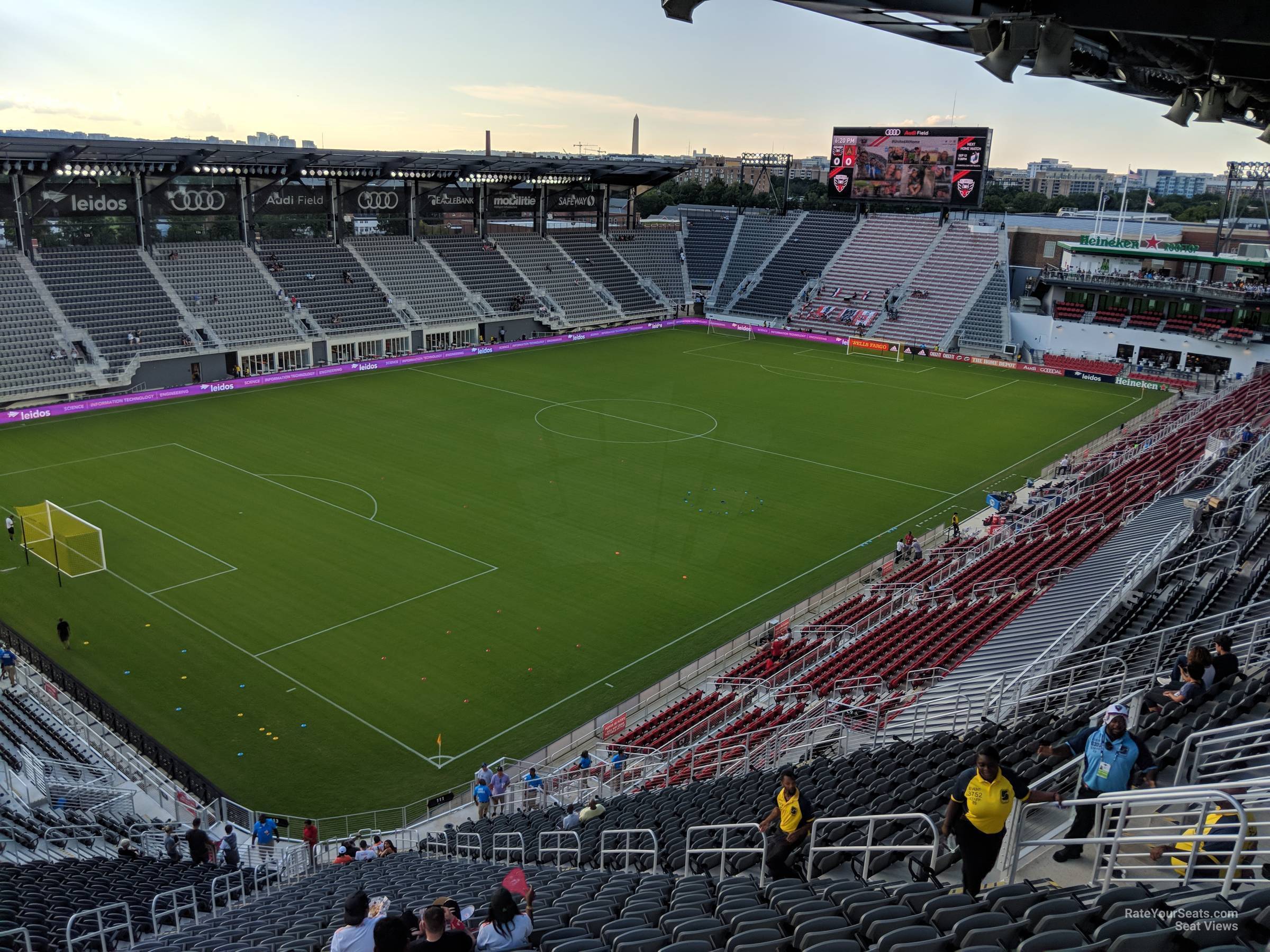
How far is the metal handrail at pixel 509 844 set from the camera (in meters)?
13.2

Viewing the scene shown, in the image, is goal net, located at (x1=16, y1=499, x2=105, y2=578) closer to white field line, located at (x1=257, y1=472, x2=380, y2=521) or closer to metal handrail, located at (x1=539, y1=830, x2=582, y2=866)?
white field line, located at (x1=257, y1=472, x2=380, y2=521)

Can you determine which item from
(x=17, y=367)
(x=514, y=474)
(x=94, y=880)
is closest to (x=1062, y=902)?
(x=94, y=880)

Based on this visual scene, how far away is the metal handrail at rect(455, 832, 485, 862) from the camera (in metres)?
14.2

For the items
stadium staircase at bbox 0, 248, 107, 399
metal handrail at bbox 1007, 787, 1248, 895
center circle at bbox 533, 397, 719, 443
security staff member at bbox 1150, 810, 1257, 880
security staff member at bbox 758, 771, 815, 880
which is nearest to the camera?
metal handrail at bbox 1007, 787, 1248, 895

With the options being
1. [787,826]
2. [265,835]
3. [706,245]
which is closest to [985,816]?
[787,826]

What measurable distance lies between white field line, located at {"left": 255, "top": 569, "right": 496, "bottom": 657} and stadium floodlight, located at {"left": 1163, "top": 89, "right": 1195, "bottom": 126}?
1974cm

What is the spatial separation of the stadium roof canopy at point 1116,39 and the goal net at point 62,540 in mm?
24787

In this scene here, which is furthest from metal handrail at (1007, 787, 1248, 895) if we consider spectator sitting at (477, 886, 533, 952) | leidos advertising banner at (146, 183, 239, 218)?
leidos advertising banner at (146, 183, 239, 218)

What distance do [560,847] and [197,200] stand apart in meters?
51.7

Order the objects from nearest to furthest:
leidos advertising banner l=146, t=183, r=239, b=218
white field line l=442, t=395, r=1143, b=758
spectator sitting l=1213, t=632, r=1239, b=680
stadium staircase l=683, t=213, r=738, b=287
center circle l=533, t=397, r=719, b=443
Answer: spectator sitting l=1213, t=632, r=1239, b=680 → white field line l=442, t=395, r=1143, b=758 → center circle l=533, t=397, r=719, b=443 → leidos advertising banner l=146, t=183, r=239, b=218 → stadium staircase l=683, t=213, r=738, b=287

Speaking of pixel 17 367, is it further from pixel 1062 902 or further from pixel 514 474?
pixel 1062 902

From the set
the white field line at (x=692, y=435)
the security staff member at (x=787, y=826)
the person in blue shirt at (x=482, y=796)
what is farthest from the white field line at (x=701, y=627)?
the security staff member at (x=787, y=826)

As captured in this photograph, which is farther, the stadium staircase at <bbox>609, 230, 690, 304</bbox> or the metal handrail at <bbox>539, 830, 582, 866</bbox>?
the stadium staircase at <bbox>609, 230, 690, 304</bbox>

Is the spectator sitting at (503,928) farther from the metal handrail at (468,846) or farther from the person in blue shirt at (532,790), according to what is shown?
the person in blue shirt at (532,790)
